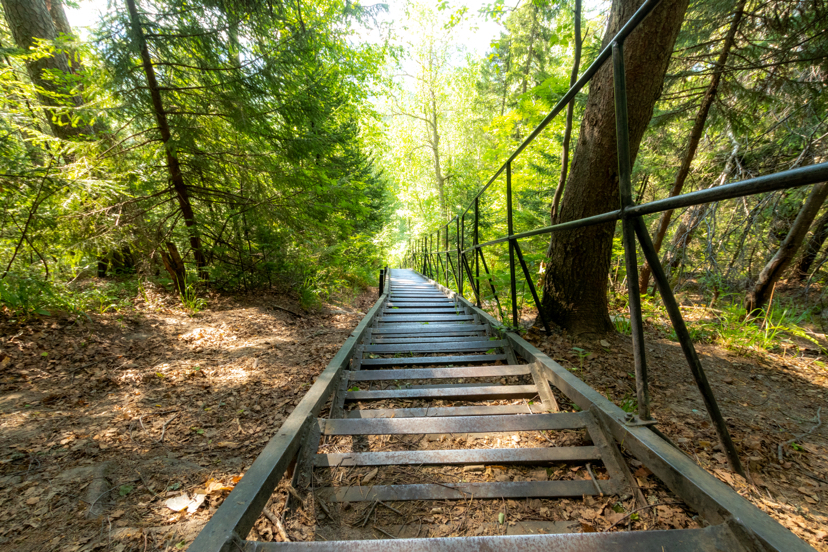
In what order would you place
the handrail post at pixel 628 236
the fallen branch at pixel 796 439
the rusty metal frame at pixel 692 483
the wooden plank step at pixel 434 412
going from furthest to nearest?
1. the wooden plank step at pixel 434 412
2. the fallen branch at pixel 796 439
3. the handrail post at pixel 628 236
4. the rusty metal frame at pixel 692 483

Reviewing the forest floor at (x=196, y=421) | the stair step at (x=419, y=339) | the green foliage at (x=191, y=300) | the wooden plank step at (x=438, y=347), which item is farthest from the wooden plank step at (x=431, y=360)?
the green foliage at (x=191, y=300)

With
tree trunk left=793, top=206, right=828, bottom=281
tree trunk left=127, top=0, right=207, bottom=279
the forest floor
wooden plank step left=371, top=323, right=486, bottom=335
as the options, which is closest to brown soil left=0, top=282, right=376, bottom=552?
the forest floor

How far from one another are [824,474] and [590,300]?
1605 mm

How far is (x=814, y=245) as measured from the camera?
4.28 m

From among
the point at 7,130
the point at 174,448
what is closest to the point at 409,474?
the point at 174,448

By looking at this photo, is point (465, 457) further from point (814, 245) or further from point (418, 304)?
point (814, 245)

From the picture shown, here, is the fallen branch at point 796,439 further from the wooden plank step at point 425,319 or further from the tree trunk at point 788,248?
the wooden plank step at point 425,319

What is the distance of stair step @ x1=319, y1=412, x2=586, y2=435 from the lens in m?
1.39

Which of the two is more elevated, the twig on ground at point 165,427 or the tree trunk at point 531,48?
the tree trunk at point 531,48

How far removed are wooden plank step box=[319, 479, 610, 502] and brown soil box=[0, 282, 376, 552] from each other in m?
0.57

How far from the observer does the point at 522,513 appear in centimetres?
106

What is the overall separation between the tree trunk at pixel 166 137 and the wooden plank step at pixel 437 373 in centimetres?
322

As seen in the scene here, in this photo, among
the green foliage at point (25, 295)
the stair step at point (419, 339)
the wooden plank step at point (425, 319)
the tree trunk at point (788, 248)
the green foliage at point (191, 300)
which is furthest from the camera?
the wooden plank step at point (425, 319)

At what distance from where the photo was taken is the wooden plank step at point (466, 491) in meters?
1.11
